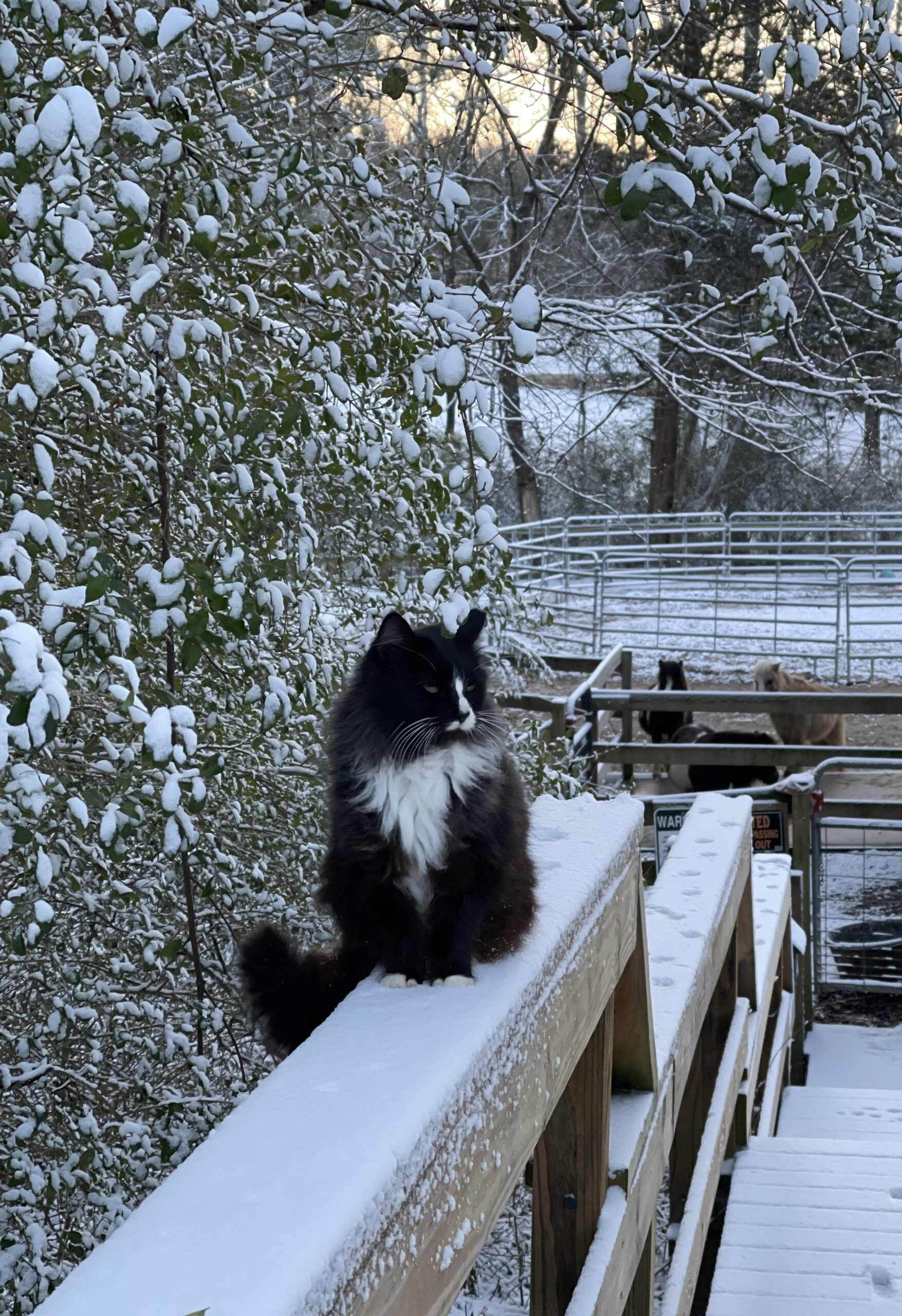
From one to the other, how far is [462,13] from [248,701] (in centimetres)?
156

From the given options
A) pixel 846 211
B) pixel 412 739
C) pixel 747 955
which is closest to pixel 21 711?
pixel 412 739

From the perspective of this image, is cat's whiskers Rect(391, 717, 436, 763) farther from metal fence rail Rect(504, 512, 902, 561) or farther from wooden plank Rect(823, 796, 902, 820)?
metal fence rail Rect(504, 512, 902, 561)

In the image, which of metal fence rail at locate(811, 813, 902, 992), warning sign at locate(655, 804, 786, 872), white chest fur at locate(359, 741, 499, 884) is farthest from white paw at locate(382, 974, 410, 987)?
metal fence rail at locate(811, 813, 902, 992)

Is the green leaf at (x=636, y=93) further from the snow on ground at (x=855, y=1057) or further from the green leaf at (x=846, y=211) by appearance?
the snow on ground at (x=855, y=1057)

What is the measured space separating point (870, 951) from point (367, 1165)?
23.5ft

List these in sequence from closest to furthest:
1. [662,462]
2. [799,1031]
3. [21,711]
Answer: [21,711] < [799,1031] < [662,462]

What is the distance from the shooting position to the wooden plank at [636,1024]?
78.9 inches

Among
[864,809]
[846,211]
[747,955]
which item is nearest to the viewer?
[846,211]

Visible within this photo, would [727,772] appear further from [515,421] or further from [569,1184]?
[569,1184]

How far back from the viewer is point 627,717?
34.5 feet

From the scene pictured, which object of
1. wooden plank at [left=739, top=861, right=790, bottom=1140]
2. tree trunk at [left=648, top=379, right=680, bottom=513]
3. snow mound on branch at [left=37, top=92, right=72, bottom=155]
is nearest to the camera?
snow mound on branch at [left=37, top=92, right=72, bottom=155]

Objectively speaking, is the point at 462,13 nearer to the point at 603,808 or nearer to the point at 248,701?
the point at 248,701

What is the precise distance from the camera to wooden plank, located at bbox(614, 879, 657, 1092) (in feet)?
6.57

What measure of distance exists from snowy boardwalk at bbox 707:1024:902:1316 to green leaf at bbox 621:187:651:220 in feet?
6.98
